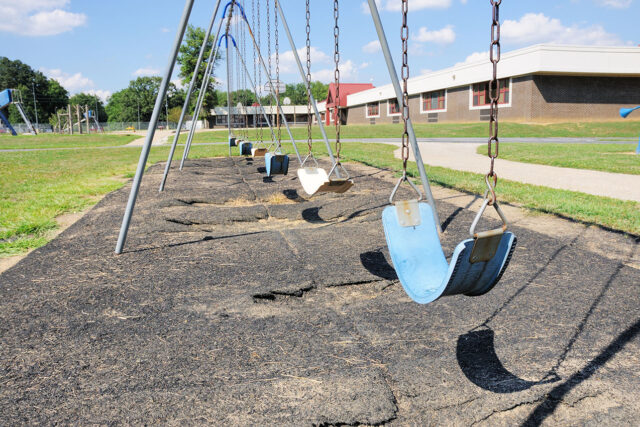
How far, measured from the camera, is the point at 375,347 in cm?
255

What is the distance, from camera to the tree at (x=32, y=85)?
3659 inches

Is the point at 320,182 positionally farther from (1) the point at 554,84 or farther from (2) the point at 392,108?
(2) the point at 392,108

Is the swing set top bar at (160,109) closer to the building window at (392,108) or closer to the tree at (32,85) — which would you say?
the building window at (392,108)

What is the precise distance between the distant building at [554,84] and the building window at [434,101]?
4.94 ft

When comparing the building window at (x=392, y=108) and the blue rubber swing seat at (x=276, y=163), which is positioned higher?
the building window at (x=392, y=108)

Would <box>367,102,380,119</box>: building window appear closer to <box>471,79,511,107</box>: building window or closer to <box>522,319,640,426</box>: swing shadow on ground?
<box>471,79,511,107</box>: building window

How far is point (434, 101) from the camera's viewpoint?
3978 centimetres

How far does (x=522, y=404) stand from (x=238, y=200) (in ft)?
18.4

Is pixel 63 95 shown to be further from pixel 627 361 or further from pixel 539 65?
pixel 627 361

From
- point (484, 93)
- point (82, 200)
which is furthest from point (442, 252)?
point (484, 93)

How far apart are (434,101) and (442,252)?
39308 mm

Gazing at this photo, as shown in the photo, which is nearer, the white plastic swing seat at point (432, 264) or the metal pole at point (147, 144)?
the white plastic swing seat at point (432, 264)

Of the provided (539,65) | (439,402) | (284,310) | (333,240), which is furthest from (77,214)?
(539,65)

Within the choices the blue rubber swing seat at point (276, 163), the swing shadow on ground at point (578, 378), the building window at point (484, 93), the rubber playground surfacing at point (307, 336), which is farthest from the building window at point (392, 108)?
the swing shadow on ground at point (578, 378)
